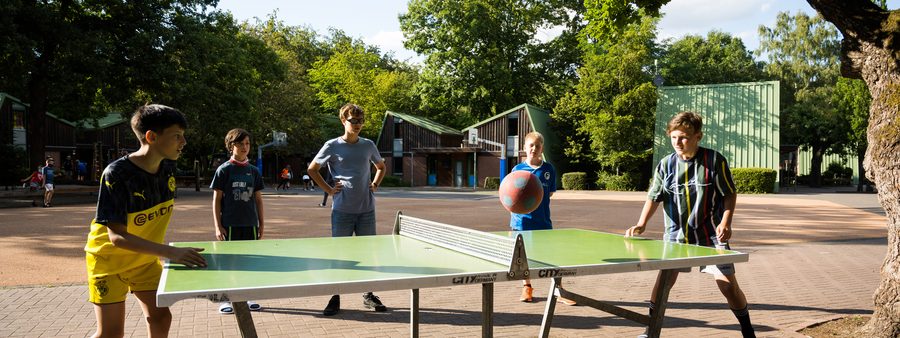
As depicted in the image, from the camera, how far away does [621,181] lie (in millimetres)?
43281

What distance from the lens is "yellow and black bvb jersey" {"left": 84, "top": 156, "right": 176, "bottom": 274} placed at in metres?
3.36

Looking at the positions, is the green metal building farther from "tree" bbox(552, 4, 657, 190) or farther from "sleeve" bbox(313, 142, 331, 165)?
"sleeve" bbox(313, 142, 331, 165)

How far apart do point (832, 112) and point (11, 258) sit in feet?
172

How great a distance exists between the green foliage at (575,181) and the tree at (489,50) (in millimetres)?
10745

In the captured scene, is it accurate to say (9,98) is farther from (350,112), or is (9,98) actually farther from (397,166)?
(350,112)

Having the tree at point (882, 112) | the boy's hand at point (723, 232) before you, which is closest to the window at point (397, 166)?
the tree at point (882, 112)

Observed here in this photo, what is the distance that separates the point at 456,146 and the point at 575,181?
12.2m

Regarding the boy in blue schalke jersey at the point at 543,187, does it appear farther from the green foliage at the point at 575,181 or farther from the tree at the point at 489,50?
the tree at the point at 489,50

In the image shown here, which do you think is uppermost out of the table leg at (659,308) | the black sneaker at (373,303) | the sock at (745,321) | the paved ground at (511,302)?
the table leg at (659,308)

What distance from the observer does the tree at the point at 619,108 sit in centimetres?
4278

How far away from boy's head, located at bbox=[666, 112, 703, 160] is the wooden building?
4044 centimetres

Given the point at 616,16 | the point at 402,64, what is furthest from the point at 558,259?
the point at 402,64

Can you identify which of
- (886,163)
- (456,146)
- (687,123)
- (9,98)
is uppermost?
(9,98)

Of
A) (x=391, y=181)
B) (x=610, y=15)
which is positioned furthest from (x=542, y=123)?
(x=610, y=15)
